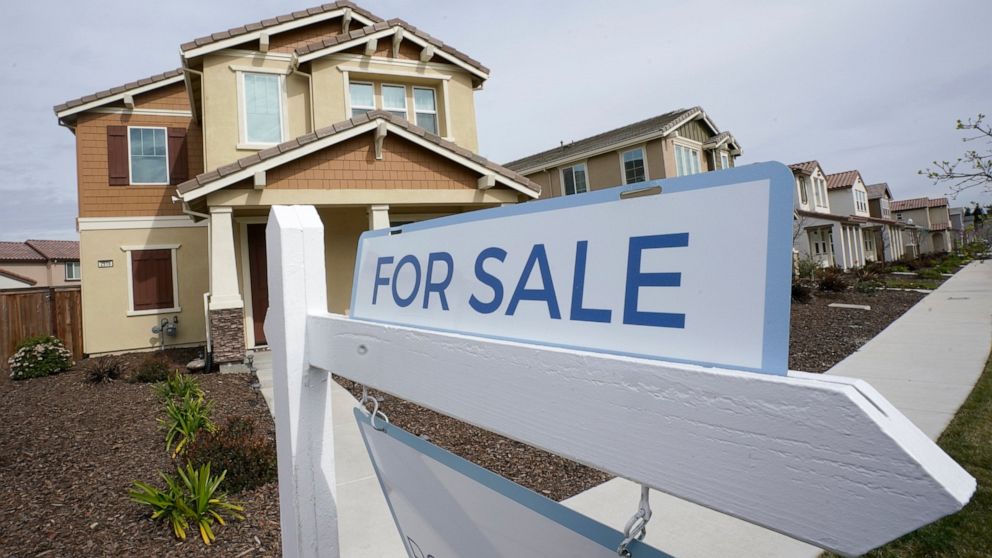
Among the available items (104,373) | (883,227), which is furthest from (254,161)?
(883,227)

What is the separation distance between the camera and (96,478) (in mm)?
4547

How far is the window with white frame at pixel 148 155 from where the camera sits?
13213mm

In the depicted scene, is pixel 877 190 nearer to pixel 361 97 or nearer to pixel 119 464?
pixel 361 97

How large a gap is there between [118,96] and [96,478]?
1218cm

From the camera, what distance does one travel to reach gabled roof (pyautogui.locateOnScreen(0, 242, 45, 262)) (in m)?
35.5

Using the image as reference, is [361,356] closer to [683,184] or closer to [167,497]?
[683,184]

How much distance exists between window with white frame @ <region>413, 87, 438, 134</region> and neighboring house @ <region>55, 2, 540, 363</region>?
33 mm

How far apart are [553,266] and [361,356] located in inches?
24.3

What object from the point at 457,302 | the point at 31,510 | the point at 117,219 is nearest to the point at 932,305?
A: the point at 457,302

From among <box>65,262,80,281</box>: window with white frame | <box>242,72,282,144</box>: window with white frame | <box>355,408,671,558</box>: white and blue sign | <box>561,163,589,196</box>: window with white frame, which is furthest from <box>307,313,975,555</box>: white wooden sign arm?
<box>65,262,80,281</box>: window with white frame

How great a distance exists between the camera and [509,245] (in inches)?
38.9

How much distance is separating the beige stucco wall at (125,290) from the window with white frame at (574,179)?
16811 mm

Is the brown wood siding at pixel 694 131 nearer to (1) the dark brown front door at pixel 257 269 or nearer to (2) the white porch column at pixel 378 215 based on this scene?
(2) the white porch column at pixel 378 215

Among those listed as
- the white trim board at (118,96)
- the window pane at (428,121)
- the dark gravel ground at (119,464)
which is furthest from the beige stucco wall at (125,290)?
the window pane at (428,121)
